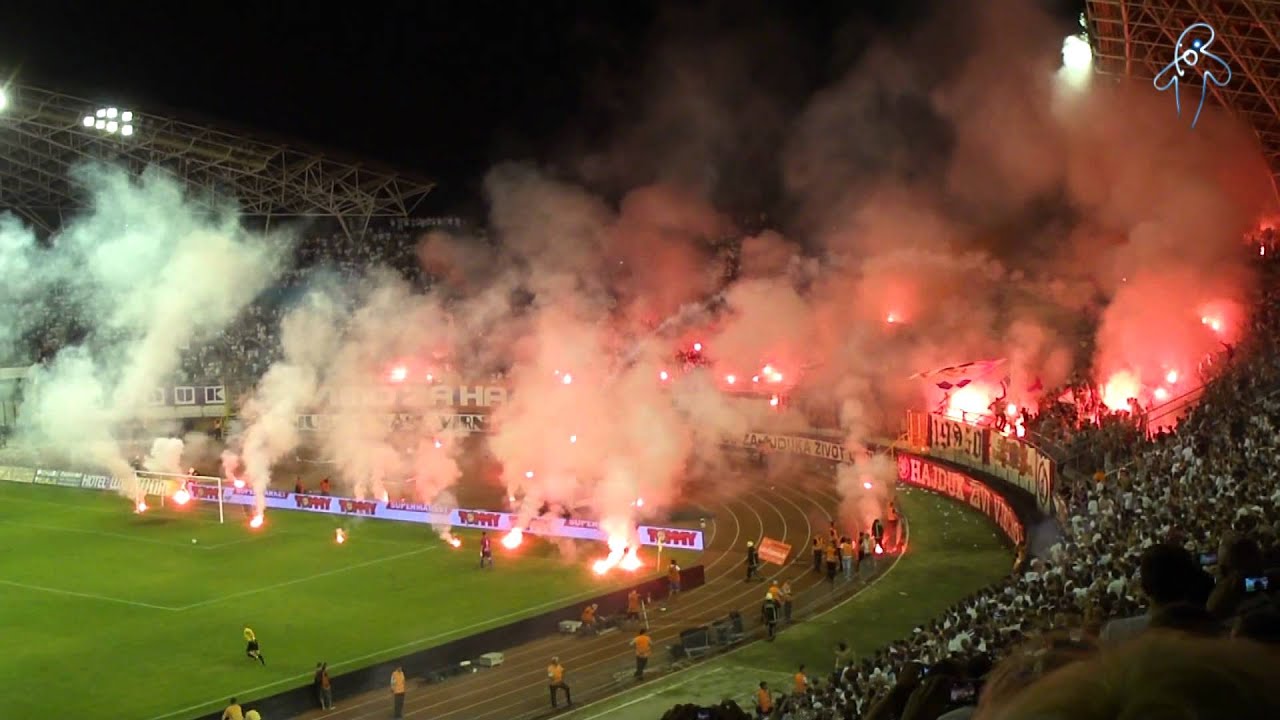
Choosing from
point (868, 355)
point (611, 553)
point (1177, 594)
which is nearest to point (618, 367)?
point (868, 355)

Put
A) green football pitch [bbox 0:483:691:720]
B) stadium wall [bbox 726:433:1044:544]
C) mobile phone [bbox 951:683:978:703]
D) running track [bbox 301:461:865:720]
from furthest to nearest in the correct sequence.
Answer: stadium wall [bbox 726:433:1044:544]
green football pitch [bbox 0:483:691:720]
running track [bbox 301:461:865:720]
mobile phone [bbox 951:683:978:703]

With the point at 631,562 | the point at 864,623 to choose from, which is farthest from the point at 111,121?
the point at 864,623

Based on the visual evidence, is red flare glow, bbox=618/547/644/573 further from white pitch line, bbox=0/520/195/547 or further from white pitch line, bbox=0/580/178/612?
white pitch line, bbox=0/520/195/547

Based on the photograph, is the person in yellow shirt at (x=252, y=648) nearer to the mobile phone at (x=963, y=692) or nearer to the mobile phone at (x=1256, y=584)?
the mobile phone at (x=1256, y=584)

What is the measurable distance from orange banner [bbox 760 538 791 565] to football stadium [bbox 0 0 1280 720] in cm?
30

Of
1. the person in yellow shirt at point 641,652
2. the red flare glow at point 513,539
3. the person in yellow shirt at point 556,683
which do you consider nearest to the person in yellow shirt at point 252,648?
the person in yellow shirt at point 556,683

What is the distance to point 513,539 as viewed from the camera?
29688mm

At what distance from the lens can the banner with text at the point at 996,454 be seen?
2569 cm

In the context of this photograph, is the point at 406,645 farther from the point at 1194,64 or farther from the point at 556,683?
the point at 1194,64

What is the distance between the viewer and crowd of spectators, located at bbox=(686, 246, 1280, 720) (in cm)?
301

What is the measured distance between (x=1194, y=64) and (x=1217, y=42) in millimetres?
1294

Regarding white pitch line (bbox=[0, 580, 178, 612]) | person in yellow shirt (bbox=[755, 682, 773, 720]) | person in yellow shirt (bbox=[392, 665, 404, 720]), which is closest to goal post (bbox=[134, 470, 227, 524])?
white pitch line (bbox=[0, 580, 178, 612])

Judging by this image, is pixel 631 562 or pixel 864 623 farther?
pixel 631 562

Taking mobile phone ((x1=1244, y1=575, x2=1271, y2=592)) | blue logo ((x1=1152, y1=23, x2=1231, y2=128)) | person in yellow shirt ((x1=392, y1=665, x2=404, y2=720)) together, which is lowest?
person in yellow shirt ((x1=392, y1=665, x2=404, y2=720))
